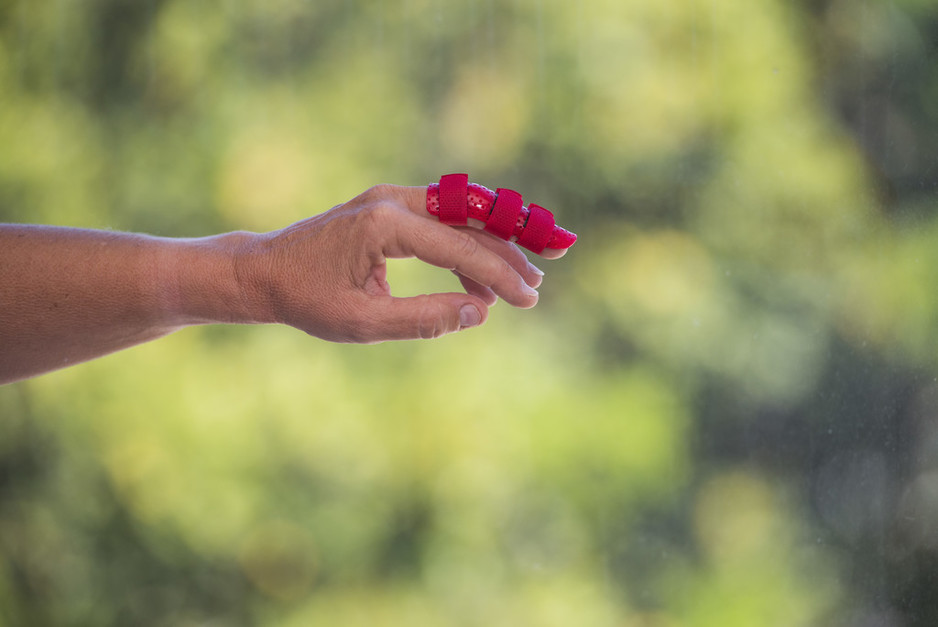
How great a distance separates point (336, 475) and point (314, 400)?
5.3 inches

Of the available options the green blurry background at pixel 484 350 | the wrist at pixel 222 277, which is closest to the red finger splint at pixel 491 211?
the wrist at pixel 222 277

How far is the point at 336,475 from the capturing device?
1.37m

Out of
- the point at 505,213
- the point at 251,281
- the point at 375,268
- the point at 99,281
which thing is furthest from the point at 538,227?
the point at 99,281

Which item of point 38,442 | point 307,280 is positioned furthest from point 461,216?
point 38,442

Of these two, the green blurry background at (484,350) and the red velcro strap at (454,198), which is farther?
the green blurry background at (484,350)

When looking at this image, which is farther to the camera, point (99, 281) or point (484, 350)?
point (484, 350)

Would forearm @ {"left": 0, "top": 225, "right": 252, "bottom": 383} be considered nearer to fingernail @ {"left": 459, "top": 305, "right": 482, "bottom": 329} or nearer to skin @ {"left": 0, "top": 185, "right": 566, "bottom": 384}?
skin @ {"left": 0, "top": 185, "right": 566, "bottom": 384}

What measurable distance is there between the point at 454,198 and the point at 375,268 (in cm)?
9

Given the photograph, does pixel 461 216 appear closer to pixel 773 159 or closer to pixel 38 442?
pixel 773 159

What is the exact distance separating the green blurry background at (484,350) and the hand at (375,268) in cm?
68

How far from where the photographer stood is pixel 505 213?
0.63m

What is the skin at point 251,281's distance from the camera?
2.06 feet

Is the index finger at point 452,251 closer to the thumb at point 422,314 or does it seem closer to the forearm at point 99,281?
the thumb at point 422,314

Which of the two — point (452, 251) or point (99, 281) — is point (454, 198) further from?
point (99, 281)
